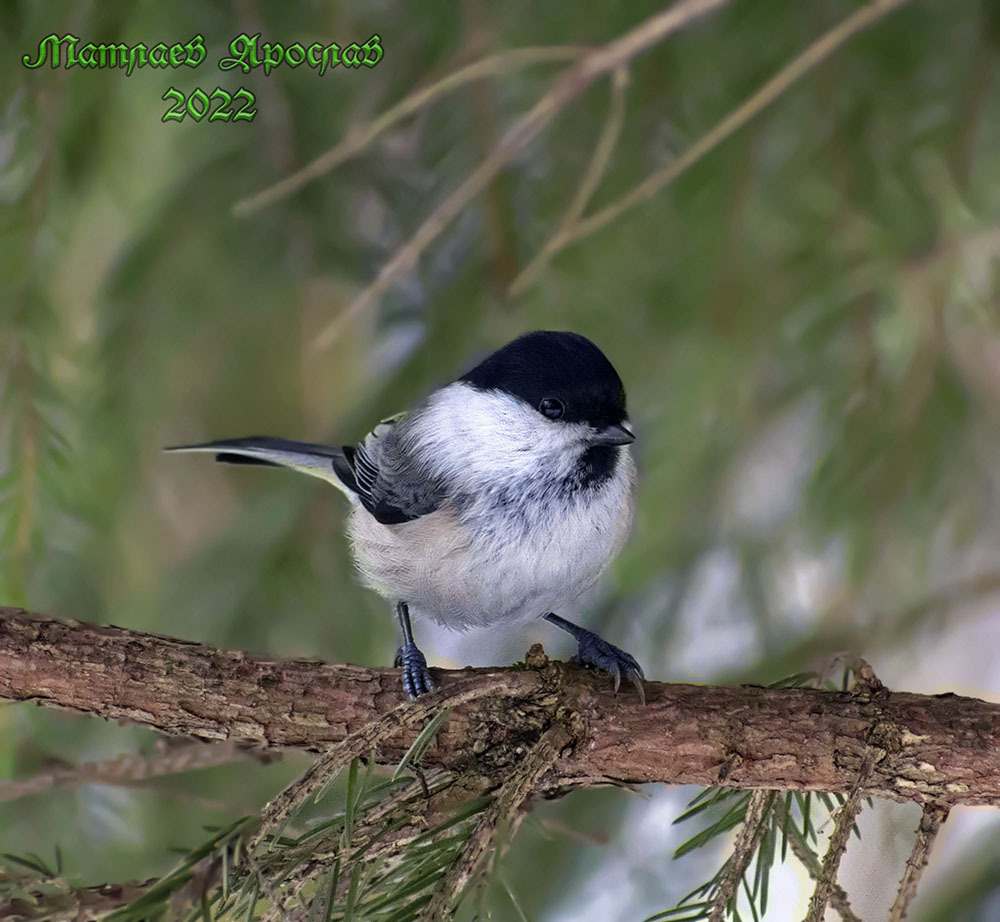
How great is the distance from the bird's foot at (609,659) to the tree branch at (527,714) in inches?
1.0

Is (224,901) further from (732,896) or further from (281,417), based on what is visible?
(281,417)

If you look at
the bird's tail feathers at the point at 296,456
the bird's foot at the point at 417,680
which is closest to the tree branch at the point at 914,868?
the bird's foot at the point at 417,680

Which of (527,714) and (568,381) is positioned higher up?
(568,381)

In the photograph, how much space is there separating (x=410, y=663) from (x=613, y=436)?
10.0 inches

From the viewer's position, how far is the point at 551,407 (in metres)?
0.87

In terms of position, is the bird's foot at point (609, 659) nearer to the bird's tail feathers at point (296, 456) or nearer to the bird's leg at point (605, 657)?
the bird's leg at point (605, 657)

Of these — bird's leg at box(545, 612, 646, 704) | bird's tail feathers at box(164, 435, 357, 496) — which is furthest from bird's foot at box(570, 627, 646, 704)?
bird's tail feathers at box(164, 435, 357, 496)


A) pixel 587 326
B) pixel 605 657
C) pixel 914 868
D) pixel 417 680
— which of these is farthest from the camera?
pixel 587 326

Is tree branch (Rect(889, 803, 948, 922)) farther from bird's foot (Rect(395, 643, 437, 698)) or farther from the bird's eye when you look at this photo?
the bird's eye

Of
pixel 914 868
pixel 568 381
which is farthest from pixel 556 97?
pixel 914 868

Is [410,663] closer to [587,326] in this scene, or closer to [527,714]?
[527,714]

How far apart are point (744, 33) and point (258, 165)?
1.44 ft

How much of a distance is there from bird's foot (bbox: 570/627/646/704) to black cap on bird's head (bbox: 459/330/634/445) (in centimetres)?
17

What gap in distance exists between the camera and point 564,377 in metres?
0.84
